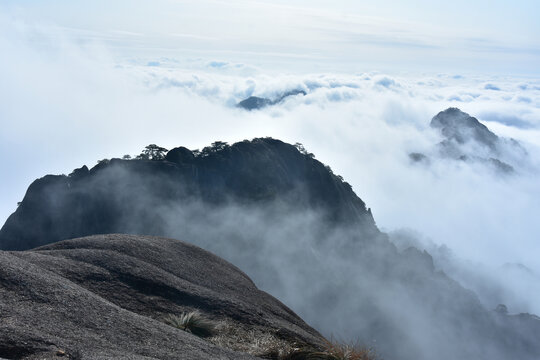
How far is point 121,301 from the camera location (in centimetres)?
1673

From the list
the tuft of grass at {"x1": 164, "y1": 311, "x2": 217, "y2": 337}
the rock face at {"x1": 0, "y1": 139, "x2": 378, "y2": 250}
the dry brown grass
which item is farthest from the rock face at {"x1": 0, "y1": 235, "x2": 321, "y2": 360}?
the rock face at {"x1": 0, "y1": 139, "x2": 378, "y2": 250}

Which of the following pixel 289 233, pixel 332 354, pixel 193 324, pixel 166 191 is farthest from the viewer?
pixel 289 233

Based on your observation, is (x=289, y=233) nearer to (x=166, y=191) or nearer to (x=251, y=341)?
(x=166, y=191)

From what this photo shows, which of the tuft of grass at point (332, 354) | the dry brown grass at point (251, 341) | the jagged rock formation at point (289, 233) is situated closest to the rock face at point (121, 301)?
the dry brown grass at point (251, 341)

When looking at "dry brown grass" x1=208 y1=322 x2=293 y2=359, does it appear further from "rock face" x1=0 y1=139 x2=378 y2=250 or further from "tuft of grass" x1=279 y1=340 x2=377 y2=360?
"rock face" x1=0 y1=139 x2=378 y2=250

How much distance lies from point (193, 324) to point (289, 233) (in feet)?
147

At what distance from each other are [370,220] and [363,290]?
605 inches

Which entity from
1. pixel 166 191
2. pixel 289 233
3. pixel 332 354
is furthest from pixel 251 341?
pixel 166 191

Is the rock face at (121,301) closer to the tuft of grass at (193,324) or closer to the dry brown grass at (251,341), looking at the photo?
the dry brown grass at (251,341)

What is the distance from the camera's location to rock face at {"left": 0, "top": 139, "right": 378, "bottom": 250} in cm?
5322

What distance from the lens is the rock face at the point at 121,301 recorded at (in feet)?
36.4

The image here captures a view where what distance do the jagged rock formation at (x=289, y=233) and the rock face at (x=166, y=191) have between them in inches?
5.5

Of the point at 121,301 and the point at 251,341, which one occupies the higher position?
the point at 121,301

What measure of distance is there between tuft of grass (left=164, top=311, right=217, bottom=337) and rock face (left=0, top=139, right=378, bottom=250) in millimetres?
39650
